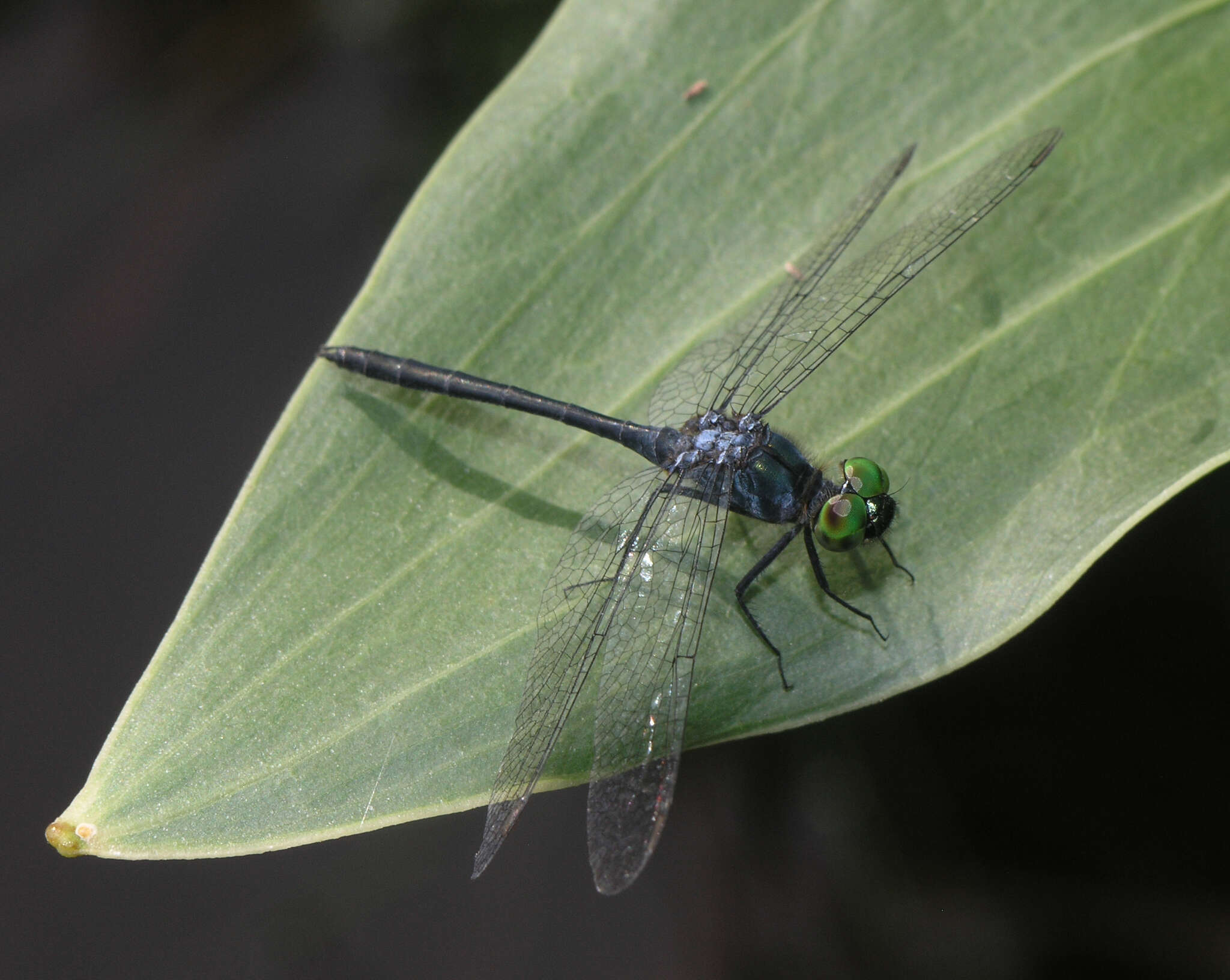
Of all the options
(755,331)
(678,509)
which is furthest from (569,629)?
(755,331)

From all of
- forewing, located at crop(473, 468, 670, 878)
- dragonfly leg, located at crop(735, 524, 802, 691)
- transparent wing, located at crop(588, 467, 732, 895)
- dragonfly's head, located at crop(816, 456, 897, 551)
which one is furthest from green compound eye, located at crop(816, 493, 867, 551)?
forewing, located at crop(473, 468, 670, 878)

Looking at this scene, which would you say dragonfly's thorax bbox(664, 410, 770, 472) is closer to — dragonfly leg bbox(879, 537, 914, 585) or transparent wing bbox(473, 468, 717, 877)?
transparent wing bbox(473, 468, 717, 877)

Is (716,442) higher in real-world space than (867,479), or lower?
higher

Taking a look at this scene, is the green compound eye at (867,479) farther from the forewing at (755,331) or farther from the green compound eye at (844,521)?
the forewing at (755,331)

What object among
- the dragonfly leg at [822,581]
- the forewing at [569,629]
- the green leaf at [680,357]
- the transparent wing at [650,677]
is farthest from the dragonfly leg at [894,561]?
the forewing at [569,629]

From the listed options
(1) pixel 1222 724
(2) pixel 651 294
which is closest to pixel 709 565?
(2) pixel 651 294

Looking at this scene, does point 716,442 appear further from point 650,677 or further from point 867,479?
point 650,677
